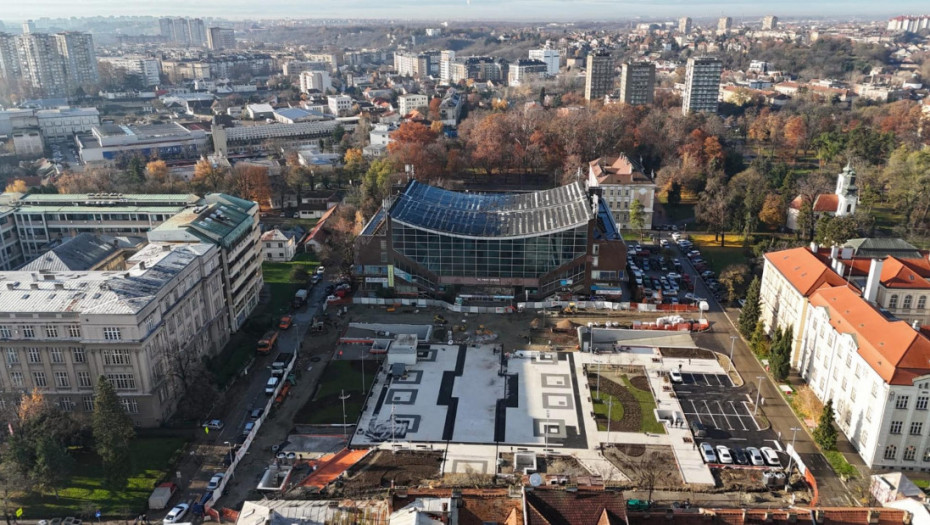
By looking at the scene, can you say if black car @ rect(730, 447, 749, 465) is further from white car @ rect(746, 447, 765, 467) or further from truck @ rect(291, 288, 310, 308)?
truck @ rect(291, 288, 310, 308)

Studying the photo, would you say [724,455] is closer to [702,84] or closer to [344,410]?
[344,410]

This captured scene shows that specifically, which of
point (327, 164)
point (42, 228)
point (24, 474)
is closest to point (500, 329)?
point (24, 474)

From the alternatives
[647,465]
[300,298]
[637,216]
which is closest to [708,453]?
[647,465]

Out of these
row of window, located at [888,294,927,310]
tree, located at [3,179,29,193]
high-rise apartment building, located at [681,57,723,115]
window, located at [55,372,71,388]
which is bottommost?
window, located at [55,372,71,388]

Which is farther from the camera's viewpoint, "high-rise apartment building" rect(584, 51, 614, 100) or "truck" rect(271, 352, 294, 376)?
"high-rise apartment building" rect(584, 51, 614, 100)

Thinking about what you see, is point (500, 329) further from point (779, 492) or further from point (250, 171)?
point (250, 171)

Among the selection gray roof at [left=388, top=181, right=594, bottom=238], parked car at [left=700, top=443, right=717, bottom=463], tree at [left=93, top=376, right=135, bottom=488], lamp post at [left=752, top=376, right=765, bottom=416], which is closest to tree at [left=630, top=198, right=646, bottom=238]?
gray roof at [left=388, top=181, right=594, bottom=238]
